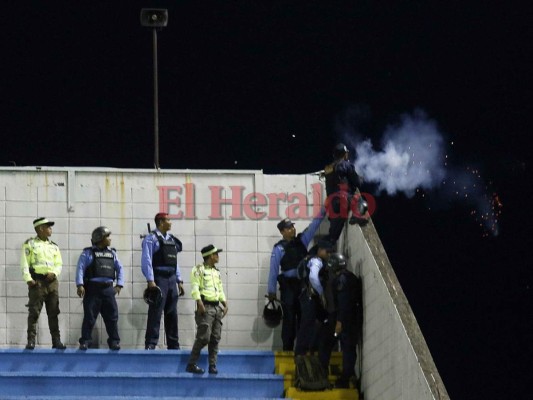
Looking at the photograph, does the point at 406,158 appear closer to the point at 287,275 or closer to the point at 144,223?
the point at 144,223

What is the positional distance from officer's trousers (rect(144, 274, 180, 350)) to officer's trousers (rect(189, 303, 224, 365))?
1.43 metres

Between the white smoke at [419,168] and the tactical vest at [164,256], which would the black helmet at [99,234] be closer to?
the tactical vest at [164,256]

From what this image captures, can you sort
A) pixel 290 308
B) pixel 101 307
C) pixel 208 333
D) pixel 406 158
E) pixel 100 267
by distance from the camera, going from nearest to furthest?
1. pixel 208 333
2. pixel 100 267
3. pixel 101 307
4. pixel 290 308
5. pixel 406 158

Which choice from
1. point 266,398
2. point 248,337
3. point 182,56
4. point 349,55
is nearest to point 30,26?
point 182,56

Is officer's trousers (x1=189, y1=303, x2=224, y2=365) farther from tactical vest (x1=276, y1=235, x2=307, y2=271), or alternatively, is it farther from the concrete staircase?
tactical vest (x1=276, y1=235, x2=307, y2=271)

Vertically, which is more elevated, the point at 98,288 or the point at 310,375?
the point at 98,288

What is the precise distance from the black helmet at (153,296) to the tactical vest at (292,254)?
148 centimetres

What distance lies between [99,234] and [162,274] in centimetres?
89

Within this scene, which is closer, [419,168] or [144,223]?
[144,223]

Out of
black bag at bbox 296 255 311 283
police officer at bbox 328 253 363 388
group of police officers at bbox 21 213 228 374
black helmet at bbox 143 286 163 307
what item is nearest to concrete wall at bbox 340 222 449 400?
police officer at bbox 328 253 363 388

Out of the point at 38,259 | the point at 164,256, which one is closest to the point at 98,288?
the point at 38,259

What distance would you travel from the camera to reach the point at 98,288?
87.1 feet

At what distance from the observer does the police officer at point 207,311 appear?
2531 cm

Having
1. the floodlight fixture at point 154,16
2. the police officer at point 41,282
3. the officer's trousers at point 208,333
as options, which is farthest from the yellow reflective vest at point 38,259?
the floodlight fixture at point 154,16
